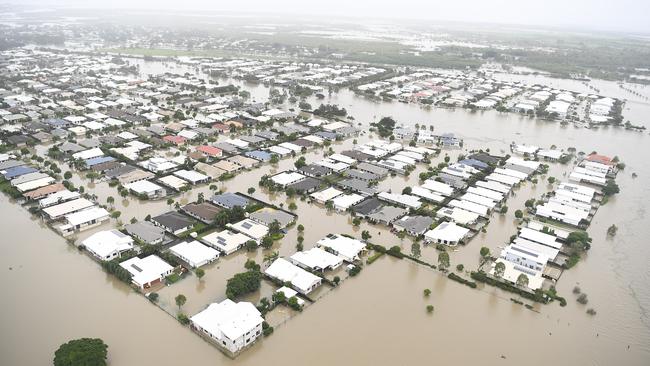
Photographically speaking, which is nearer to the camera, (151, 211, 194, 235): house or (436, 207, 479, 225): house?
(151, 211, 194, 235): house

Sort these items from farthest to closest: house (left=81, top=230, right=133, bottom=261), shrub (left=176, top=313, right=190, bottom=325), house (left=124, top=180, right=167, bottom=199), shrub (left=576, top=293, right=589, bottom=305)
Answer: house (left=124, top=180, right=167, bottom=199) < house (left=81, top=230, right=133, bottom=261) < shrub (left=576, top=293, right=589, bottom=305) < shrub (left=176, top=313, right=190, bottom=325)

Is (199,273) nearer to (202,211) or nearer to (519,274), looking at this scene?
(202,211)

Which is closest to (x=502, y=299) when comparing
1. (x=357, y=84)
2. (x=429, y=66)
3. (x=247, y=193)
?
(x=247, y=193)

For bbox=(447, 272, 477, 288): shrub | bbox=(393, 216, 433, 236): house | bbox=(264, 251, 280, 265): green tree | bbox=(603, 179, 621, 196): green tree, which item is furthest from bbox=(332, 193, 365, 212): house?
bbox=(603, 179, 621, 196): green tree

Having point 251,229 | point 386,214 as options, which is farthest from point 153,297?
point 386,214

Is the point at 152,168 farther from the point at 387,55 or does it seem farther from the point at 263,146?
the point at 387,55

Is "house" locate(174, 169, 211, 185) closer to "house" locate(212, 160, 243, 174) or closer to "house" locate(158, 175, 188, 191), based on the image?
"house" locate(158, 175, 188, 191)

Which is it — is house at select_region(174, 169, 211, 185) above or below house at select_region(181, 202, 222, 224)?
above
